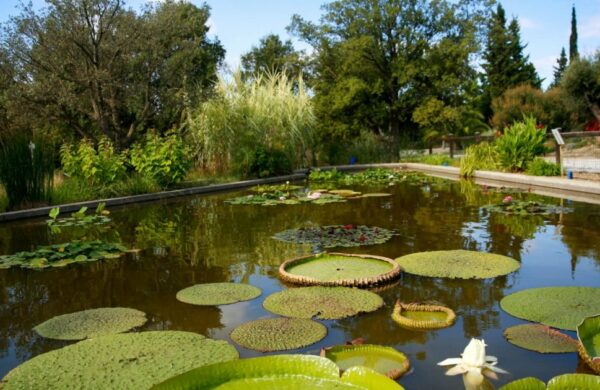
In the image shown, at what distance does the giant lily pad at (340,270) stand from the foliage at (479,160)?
1105 centimetres

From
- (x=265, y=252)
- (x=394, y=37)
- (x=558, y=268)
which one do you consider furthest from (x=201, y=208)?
(x=394, y=37)

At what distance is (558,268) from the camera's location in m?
4.89

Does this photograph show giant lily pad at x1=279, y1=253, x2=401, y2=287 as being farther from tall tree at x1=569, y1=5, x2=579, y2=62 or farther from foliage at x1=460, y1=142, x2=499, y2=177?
tall tree at x1=569, y1=5, x2=579, y2=62

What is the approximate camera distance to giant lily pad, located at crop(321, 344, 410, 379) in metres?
2.77

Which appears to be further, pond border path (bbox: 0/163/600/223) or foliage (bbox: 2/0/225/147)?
foliage (bbox: 2/0/225/147)

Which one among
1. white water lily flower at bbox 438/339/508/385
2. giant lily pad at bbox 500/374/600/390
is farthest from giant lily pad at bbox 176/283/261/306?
giant lily pad at bbox 500/374/600/390

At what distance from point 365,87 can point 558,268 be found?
1759 cm

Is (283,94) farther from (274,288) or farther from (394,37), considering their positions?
(274,288)

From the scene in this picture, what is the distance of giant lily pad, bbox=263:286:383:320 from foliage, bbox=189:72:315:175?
10.4 m

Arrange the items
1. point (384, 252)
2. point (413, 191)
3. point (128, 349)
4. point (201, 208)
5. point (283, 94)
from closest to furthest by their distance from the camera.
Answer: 1. point (128, 349)
2. point (384, 252)
3. point (201, 208)
4. point (413, 191)
5. point (283, 94)

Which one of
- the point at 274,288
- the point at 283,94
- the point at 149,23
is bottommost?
the point at 274,288

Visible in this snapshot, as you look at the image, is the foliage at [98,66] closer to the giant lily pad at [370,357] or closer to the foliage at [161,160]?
the foliage at [161,160]

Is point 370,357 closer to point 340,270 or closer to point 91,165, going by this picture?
point 340,270

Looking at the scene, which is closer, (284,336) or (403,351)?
(403,351)
